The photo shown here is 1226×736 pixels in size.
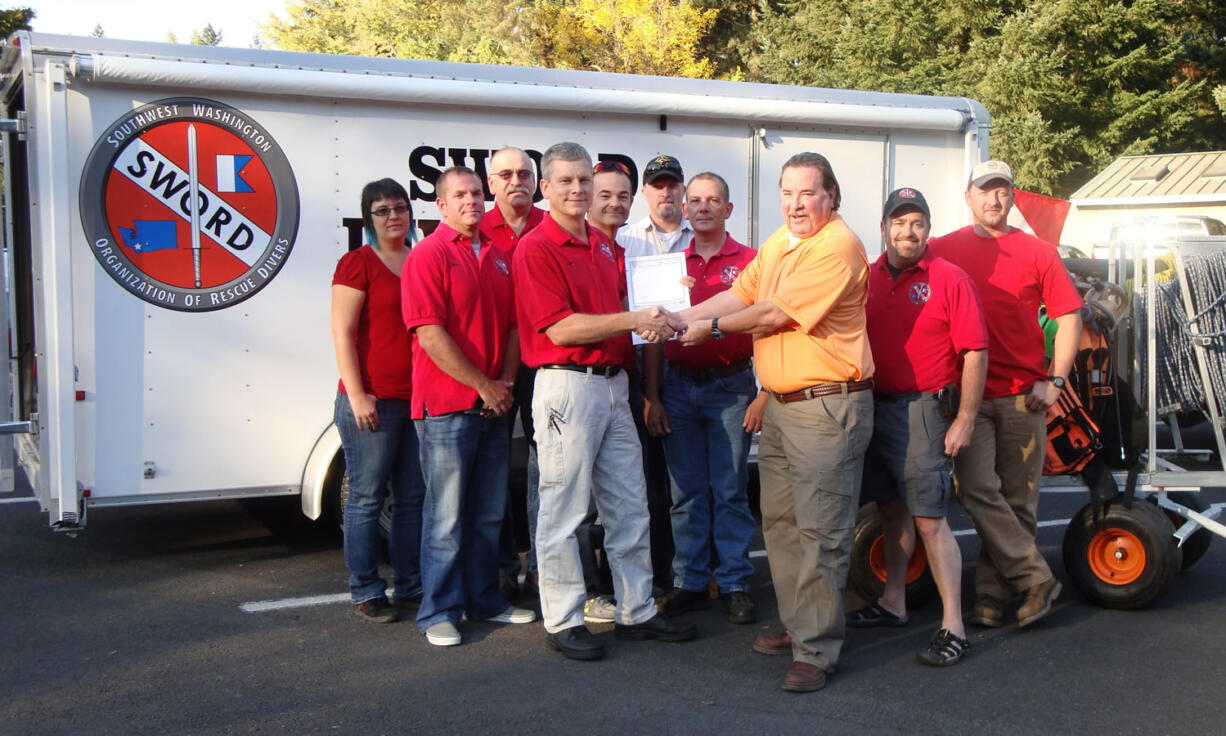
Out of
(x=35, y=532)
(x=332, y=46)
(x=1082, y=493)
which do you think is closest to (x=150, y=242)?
(x=35, y=532)

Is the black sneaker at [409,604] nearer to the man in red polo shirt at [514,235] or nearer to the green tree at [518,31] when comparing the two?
the man in red polo shirt at [514,235]

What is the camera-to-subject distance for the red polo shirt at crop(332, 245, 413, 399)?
5125 mm

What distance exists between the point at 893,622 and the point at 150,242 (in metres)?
4.00

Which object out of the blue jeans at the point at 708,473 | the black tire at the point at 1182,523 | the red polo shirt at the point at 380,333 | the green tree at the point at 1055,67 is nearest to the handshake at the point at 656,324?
the blue jeans at the point at 708,473

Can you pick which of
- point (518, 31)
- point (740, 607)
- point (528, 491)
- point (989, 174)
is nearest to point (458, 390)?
point (528, 491)

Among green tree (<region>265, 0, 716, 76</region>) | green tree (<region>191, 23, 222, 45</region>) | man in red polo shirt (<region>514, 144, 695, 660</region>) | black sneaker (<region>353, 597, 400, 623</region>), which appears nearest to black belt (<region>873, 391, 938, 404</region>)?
man in red polo shirt (<region>514, 144, 695, 660</region>)

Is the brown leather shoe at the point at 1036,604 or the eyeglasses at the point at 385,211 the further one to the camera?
the eyeglasses at the point at 385,211

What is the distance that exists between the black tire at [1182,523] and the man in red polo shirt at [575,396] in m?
2.67

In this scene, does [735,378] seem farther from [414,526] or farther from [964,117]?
[964,117]

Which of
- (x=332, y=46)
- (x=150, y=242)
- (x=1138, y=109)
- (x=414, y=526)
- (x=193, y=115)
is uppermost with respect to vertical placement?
(x=332, y=46)

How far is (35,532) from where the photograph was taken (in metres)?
6.95

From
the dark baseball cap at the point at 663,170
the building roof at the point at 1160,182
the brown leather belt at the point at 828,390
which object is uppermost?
the building roof at the point at 1160,182

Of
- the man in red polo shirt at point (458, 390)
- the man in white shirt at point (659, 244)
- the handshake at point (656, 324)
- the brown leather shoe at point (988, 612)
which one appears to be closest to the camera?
the handshake at point (656, 324)

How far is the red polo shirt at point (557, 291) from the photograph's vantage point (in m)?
4.53
